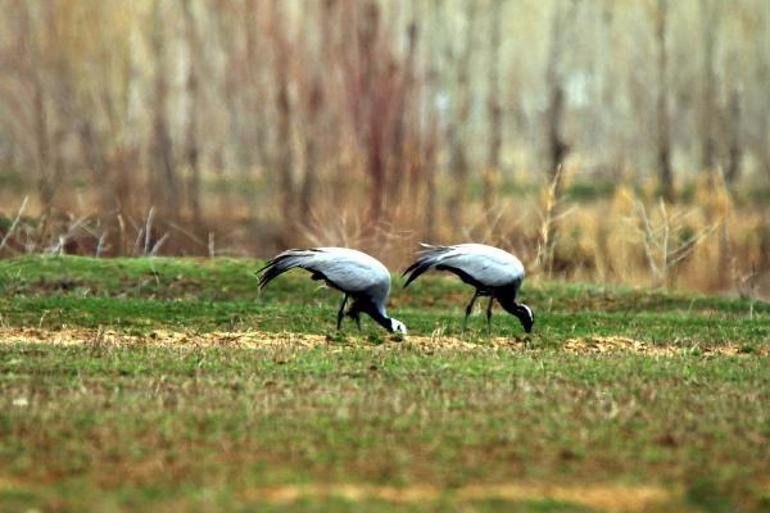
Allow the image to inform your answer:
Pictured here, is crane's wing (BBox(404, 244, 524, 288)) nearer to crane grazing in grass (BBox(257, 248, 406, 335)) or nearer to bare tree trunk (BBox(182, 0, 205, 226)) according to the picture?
crane grazing in grass (BBox(257, 248, 406, 335))

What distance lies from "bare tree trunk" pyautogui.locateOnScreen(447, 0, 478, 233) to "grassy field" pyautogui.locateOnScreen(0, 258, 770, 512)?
9934 mm

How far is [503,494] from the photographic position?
23.4 ft

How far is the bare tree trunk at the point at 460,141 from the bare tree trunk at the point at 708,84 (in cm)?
760

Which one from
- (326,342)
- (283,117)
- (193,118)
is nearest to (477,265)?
(326,342)

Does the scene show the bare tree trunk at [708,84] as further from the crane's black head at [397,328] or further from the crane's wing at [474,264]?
the crane's black head at [397,328]

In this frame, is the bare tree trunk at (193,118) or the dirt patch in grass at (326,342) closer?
the dirt patch in grass at (326,342)

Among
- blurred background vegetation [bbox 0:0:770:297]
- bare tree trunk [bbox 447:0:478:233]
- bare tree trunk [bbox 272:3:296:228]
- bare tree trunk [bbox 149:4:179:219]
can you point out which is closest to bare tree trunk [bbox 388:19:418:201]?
blurred background vegetation [bbox 0:0:770:297]

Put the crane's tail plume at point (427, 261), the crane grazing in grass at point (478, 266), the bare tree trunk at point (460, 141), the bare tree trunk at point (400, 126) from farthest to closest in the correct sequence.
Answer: the bare tree trunk at point (460, 141), the bare tree trunk at point (400, 126), the crane grazing in grass at point (478, 266), the crane's tail plume at point (427, 261)

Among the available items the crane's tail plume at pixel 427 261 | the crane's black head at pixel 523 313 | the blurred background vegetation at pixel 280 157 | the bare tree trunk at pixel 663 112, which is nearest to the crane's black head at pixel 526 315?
the crane's black head at pixel 523 313

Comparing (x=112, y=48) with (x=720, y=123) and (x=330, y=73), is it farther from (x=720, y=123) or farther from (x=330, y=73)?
(x=720, y=123)

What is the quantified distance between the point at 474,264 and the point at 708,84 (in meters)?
29.0

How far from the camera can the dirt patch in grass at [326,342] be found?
1338 cm

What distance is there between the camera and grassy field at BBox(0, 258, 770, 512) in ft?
23.5

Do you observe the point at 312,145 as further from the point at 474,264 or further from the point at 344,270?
the point at 344,270
